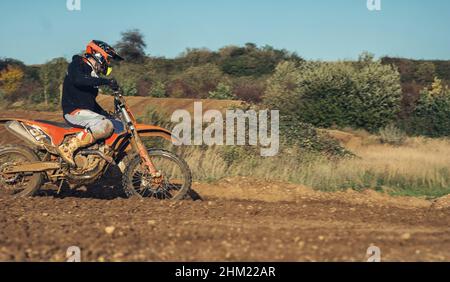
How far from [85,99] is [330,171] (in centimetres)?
585

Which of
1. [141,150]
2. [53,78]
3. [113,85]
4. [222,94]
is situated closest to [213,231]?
[141,150]

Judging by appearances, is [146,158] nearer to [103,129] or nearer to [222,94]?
[103,129]

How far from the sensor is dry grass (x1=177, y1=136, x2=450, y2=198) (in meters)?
11.3

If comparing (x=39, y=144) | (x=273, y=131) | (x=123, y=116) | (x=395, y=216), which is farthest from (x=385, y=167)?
(x=39, y=144)

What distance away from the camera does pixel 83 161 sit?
809cm

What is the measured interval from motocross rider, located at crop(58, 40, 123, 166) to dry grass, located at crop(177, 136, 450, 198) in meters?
3.32

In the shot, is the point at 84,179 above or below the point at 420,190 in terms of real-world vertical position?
above

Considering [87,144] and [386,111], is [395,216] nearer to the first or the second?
[87,144]

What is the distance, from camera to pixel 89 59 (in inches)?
322

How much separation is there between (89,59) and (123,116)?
0.95m

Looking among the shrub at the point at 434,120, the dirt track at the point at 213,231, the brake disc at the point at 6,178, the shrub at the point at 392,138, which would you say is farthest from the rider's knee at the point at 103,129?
the shrub at the point at 434,120

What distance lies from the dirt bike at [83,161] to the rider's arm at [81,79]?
1.18ft

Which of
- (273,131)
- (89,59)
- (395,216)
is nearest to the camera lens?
(395,216)

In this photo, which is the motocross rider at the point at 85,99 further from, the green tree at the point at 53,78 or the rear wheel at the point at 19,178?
the green tree at the point at 53,78
